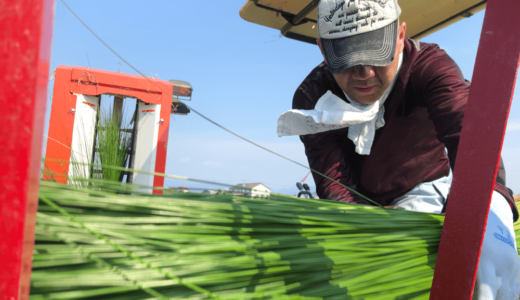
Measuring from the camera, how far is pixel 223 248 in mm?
553

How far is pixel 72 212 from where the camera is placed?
469 millimetres

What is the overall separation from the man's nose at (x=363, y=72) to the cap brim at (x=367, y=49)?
4 centimetres

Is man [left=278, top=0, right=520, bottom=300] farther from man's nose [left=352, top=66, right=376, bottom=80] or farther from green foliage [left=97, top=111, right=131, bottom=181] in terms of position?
green foliage [left=97, top=111, right=131, bottom=181]

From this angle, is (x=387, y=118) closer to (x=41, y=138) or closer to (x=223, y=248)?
(x=223, y=248)

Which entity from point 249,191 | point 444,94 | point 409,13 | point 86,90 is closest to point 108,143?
point 249,191

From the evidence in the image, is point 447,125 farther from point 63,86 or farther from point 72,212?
point 63,86

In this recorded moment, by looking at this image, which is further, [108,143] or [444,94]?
[108,143]

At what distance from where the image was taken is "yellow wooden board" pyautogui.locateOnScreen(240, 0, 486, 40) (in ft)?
5.64

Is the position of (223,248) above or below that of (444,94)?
below

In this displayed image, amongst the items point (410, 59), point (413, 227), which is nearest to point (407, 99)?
point (410, 59)

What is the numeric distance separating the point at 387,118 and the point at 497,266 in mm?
845

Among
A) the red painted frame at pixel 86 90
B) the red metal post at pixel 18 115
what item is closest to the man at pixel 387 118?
the red metal post at pixel 18 115

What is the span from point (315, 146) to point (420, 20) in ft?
3.62

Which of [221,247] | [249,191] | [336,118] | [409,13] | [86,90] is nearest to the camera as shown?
[221,247]
